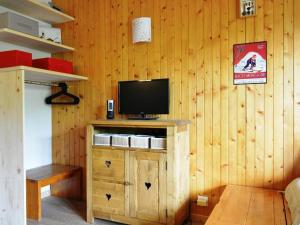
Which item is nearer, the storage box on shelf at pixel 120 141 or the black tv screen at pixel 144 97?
the storage box on shelf at pixel 120 141

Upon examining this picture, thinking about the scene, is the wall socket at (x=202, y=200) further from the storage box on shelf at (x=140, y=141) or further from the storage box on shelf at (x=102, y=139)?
the storage box on shelf at (x=102, y=139)

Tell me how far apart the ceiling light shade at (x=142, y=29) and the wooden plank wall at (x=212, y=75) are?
82 mm

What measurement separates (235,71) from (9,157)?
230 centimetres

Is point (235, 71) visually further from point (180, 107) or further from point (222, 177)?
point (222, 177)

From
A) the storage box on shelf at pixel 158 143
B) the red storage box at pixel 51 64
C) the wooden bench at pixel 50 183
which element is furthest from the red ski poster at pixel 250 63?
the wooden bench at pixel 50 183

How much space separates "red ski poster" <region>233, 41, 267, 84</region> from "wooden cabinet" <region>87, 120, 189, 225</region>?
2.28 feet

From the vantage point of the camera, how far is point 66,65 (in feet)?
9.83

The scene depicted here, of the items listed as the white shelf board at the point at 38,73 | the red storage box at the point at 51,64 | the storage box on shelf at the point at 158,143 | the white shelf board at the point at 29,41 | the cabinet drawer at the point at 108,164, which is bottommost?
the cabinet drawer at the point at 108,164

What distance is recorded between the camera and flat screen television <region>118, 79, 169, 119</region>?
2.68 m

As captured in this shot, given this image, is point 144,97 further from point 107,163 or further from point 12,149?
point 12,149

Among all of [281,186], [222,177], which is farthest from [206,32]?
[281,186]

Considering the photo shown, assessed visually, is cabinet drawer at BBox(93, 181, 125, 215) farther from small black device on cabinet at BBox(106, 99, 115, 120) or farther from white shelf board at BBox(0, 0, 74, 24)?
white shelf board at BBox(0, 0, 74, 24)

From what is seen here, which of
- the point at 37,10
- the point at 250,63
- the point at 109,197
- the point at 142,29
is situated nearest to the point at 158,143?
the point at 109,197

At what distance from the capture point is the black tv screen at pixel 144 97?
8.78 feet
